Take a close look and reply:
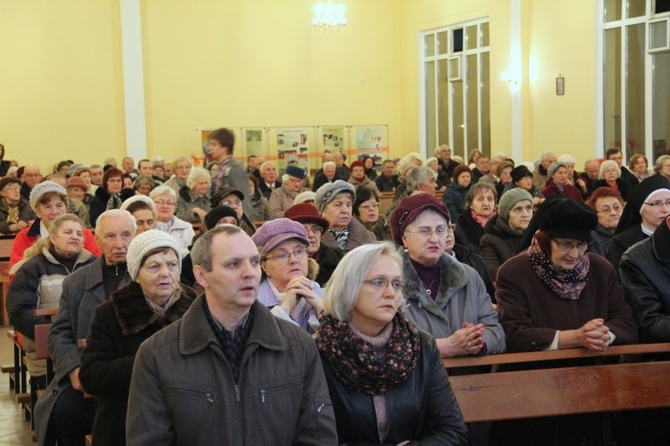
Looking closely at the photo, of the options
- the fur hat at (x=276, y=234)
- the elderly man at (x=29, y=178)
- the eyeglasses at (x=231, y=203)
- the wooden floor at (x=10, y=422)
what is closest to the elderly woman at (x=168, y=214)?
the eyeglasses at (x=231, y=203)

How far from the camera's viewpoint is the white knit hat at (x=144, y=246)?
4605mm

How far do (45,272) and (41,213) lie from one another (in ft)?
5.09

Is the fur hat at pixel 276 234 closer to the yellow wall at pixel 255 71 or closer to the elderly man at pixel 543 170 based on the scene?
the elderly man at pixel 543 170

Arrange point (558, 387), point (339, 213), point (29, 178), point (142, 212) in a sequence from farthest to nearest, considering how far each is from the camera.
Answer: point (29, 178)
point (339, 213)
point (142, 212)
point (558, 387)

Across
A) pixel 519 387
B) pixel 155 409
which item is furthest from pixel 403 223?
pixel 155 409

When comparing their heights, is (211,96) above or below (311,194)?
above

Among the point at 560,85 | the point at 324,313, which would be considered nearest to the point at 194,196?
the point at 324,313

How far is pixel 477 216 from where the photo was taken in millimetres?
8234

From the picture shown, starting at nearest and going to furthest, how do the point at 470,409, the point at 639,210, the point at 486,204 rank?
1. the point at 470,409
2. the point at 639,210
3. the point at 486,204

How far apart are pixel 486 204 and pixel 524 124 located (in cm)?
1118

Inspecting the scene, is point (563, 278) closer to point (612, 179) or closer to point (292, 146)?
point (612, 179)

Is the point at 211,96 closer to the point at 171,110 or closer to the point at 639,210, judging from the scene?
the point at 171,110

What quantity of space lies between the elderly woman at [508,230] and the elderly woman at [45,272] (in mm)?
2904

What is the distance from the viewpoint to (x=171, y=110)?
19641 millimetres
